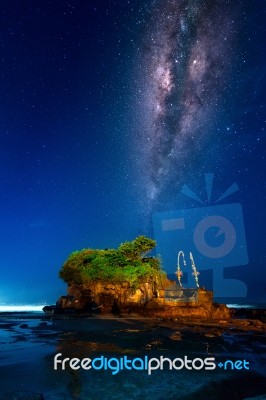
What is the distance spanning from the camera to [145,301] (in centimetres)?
3791

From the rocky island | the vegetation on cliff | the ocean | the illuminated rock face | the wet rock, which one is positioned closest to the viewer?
the wet rock

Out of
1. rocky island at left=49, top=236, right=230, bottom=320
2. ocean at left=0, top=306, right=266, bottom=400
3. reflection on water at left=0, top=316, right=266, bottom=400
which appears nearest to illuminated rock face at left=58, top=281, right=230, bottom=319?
rocky island at left=49, top=236, right=230, bottom=320

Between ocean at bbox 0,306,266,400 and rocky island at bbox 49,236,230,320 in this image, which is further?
rocky island at bbox 49,236,230,320

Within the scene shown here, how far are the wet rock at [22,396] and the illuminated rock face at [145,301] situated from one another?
2681cm

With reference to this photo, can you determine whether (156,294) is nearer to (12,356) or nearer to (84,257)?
(84,257)

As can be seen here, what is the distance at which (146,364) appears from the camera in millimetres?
9156

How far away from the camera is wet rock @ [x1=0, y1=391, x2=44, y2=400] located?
19.0 ft

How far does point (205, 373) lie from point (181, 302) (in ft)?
86.7

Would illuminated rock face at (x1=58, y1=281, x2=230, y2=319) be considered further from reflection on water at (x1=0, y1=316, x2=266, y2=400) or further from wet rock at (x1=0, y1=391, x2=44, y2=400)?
wet rock at (x1=0, y1=391, x2=44, y2=400)

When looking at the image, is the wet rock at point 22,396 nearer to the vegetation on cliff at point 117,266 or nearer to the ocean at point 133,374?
the ocean at point 133,374

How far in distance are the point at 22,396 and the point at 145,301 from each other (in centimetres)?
3353

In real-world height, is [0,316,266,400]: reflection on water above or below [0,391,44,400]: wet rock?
below

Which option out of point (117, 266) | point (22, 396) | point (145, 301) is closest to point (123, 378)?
point (22, 396)

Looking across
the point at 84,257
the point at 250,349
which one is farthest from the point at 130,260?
the point at 250,349
